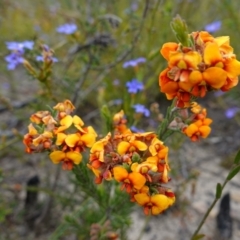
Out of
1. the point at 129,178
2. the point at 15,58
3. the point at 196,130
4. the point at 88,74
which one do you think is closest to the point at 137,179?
the point at 129,178

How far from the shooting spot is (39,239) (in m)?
2.25

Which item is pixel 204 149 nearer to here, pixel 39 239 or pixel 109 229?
pixel 39 239

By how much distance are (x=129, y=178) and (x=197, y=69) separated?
0.31 metres

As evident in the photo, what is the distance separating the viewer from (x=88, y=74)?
3.41 metres

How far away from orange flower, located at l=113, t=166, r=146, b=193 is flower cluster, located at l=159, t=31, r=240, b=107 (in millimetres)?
210

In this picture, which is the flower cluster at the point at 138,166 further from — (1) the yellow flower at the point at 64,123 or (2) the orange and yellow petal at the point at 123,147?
(1) the yellow flower at the point at 64,123

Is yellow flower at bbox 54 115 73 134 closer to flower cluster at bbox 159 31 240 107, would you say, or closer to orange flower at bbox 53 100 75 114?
orange flower at bbox 53 100 75 114

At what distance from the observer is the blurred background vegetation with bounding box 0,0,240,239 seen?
2.11 m

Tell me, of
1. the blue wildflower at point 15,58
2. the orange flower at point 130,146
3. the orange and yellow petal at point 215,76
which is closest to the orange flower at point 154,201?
the orange flower at point 130,146

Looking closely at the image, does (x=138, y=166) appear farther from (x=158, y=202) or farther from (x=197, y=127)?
(x=197, y=127)

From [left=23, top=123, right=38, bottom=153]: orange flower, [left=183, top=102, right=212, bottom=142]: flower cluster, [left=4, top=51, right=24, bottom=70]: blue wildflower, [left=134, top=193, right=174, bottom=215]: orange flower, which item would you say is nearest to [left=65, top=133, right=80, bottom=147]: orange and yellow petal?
[left=23, top=123, right=38, bottom=153]: orange flower

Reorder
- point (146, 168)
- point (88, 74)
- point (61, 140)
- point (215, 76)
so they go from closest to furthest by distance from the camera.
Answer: point (215, 76), point (146, 168), point (61, 140), point (88, 74)

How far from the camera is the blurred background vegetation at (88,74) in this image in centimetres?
211

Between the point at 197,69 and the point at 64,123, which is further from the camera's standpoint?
the point at 64,123
